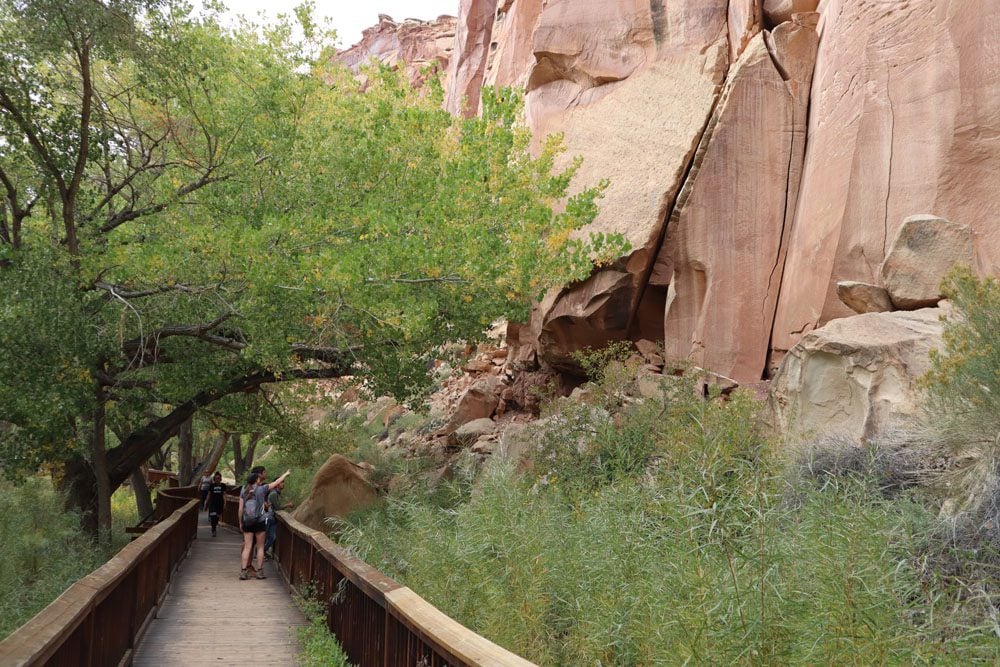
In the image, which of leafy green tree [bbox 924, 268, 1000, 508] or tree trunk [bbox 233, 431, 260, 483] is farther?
tree trunk [bbox 233, 431, 260, 483]

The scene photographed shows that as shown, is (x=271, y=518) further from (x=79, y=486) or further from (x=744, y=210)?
(x=744, y=210)

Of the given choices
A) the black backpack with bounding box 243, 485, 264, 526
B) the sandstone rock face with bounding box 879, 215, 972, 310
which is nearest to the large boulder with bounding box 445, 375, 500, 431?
the black backpack with bounding box 243, 485, 264, 526

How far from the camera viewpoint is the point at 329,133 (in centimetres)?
1484

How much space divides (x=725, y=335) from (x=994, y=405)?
29.9 ft

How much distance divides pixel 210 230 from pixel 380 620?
25.1 ft

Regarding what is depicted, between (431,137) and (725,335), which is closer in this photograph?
(725,335)

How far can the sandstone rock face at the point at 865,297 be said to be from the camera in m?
11.3

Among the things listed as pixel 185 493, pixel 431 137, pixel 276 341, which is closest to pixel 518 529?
pixel 276 341

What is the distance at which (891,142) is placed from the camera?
12570 mm

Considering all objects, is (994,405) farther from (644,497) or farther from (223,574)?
(223,574)

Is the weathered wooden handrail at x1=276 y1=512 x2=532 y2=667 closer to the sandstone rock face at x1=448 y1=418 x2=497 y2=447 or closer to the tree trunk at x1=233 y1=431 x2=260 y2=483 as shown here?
the sandstone rock face at x1=448 y1=418 x2=497 y2=447

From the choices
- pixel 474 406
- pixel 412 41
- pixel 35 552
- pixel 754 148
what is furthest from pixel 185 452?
pixel 412 41

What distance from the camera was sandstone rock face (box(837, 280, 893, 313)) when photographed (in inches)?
446

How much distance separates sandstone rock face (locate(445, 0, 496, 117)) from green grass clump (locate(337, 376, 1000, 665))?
36.3 meters
